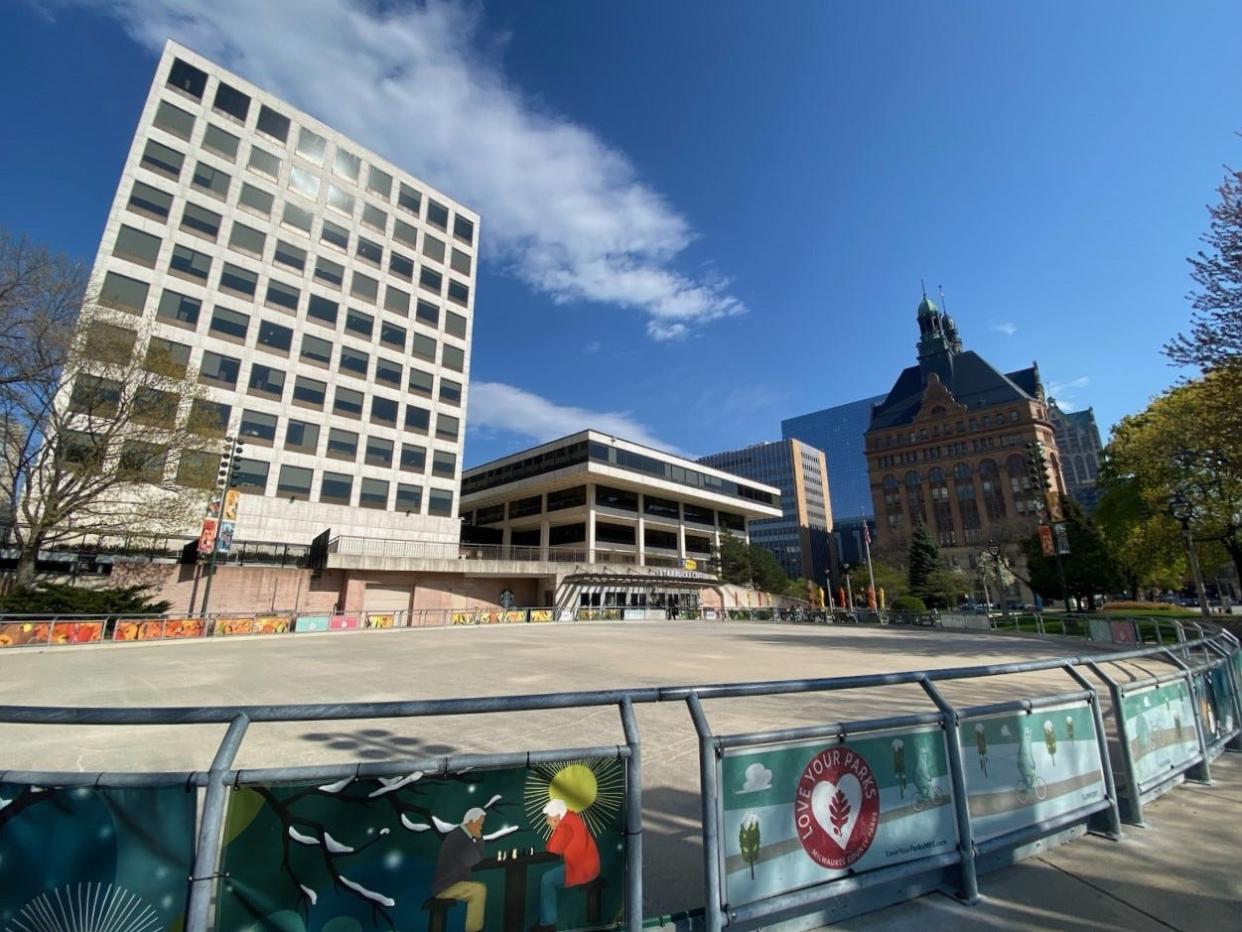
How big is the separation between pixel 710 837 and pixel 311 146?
55099mm

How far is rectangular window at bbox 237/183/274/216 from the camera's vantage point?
1531 inches

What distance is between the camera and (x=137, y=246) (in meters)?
33.6

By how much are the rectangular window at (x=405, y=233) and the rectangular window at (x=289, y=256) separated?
27.0 feet

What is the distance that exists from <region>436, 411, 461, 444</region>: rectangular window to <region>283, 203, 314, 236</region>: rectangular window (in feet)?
56.2

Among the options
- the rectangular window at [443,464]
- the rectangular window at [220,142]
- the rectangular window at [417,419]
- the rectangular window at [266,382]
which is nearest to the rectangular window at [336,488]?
the rectangular window at [266,382]

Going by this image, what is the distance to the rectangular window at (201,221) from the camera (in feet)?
118

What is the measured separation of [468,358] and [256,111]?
2336cm

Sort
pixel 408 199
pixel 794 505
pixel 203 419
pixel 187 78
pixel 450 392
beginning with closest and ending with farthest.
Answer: pixel 203 419 → pixel 187 78 → pixel 450 392 → pixel 408 199 → pixel 794 505

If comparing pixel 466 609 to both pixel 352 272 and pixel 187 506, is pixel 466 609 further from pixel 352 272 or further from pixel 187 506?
pixel 352 272

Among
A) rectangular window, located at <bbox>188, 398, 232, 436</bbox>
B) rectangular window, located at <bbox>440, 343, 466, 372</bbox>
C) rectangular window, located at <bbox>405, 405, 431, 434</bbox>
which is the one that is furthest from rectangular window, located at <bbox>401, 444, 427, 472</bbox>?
rectangular window, located at <bbox>188, 398, 232, 436</bbox>

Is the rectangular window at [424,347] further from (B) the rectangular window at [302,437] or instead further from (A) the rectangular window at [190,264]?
(A) the rectangular window at [190,264]

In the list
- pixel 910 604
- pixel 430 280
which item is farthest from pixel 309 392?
pixel 910 604

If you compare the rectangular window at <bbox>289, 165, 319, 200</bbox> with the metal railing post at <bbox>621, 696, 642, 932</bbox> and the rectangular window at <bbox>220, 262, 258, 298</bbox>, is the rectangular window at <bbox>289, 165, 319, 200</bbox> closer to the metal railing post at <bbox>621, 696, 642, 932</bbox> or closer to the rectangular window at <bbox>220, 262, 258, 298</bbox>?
the rectangular window at <bbox>220, 262, 258, 298</bbox>

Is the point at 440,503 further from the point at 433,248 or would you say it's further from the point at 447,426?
the point at 433,248
